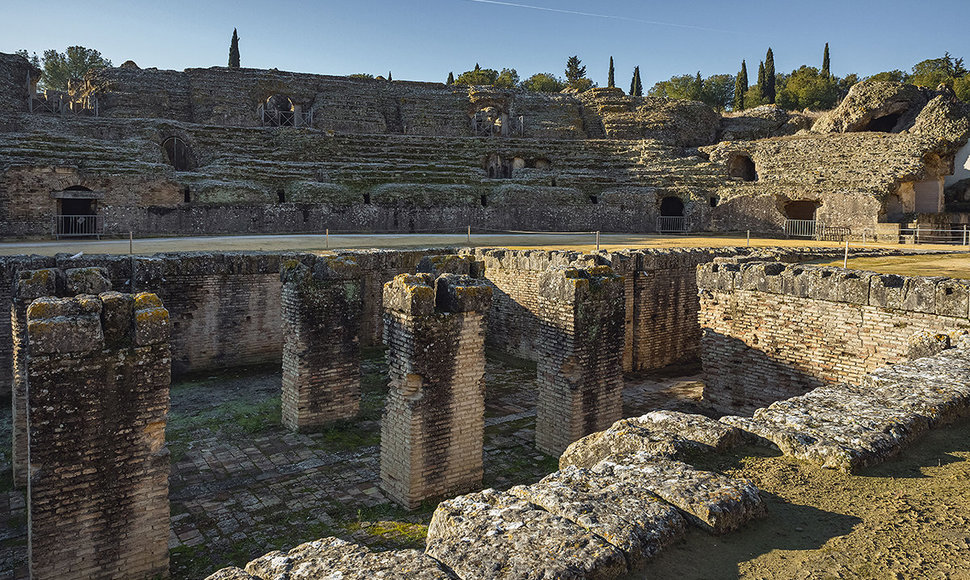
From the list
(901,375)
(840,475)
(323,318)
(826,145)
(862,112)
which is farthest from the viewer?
(862,112)

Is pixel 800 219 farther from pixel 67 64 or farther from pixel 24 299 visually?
pixel 67 64

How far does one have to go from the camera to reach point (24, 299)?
7258 millimetres

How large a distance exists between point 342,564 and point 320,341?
6713 millimetres

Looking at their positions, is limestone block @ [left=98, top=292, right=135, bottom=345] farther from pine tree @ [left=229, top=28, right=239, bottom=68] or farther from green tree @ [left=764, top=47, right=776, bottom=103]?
green tree @ [left=764, top=47, right=776, bottom=103]

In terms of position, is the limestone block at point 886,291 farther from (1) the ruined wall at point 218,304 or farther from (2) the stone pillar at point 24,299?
(1) the ruined wall at point 218,304

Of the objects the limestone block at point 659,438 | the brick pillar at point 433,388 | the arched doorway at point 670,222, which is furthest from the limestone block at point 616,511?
the arched doorway at point 670,222

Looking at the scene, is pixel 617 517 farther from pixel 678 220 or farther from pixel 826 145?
pixel 826 145

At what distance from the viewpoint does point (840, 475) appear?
13.0 ft

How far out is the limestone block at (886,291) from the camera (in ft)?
25.7

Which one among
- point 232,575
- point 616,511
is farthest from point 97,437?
point 616,511

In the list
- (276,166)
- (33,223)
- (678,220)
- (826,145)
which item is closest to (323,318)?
(33,223)

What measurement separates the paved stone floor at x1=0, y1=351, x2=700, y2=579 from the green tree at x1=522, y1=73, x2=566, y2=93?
64.1m

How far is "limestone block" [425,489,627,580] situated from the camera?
2.74 metres

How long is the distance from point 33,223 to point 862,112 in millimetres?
39442
